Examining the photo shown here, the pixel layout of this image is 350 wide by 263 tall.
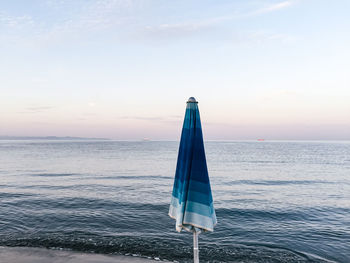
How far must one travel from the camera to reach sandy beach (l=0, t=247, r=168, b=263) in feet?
25.9

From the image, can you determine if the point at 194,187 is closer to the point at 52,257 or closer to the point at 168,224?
the point at 52,257

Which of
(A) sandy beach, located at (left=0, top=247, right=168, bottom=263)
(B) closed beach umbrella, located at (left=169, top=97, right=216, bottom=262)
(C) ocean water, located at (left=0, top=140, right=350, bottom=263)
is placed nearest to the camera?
(B) closed beach umbrella, located at (left=169, top=97, right=216, bottom=262)

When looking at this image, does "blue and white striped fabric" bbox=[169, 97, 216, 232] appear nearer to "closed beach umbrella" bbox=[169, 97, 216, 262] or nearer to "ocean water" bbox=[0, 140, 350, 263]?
"closed beach umbrella" bbox=[169, 97, 216, 262]

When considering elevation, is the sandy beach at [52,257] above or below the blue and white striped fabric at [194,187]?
below

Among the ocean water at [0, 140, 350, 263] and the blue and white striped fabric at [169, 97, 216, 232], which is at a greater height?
the blue and white striped fabric at [169, 97, 216, 232]

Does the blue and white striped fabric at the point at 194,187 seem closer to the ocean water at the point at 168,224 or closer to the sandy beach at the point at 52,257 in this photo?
the sandy beach at the point at 52,257

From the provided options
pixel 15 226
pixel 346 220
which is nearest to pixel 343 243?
pixel 346 220

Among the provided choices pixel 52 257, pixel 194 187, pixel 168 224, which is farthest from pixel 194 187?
pixel 168 224

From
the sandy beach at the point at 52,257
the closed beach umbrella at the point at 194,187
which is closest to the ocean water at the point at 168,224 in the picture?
the sandy beach at the point at 52,257

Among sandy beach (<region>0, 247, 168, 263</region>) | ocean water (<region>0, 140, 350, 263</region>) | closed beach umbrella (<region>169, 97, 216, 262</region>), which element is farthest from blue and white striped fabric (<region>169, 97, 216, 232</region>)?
ocean water (<region>0, 140, 350, 263</region>)

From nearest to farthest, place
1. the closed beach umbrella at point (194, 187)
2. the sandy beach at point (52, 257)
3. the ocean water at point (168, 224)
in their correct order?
1. the closed beach umbrella at point (194, 187)
2. the sandy beach at point (52, 257)
3. the ocean water at point (168, 224)

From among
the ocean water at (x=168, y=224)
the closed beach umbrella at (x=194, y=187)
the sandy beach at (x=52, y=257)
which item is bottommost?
the ocean water at (x=168, y=224)

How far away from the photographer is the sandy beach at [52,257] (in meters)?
7.90

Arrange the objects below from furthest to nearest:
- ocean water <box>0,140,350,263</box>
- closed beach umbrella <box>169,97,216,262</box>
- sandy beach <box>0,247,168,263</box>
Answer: ocean water <box>0,140,350,263</box>, sandy beach <box>0,247,168,263</box>, closed beach umbrella <box>169,97,216,262</box>
